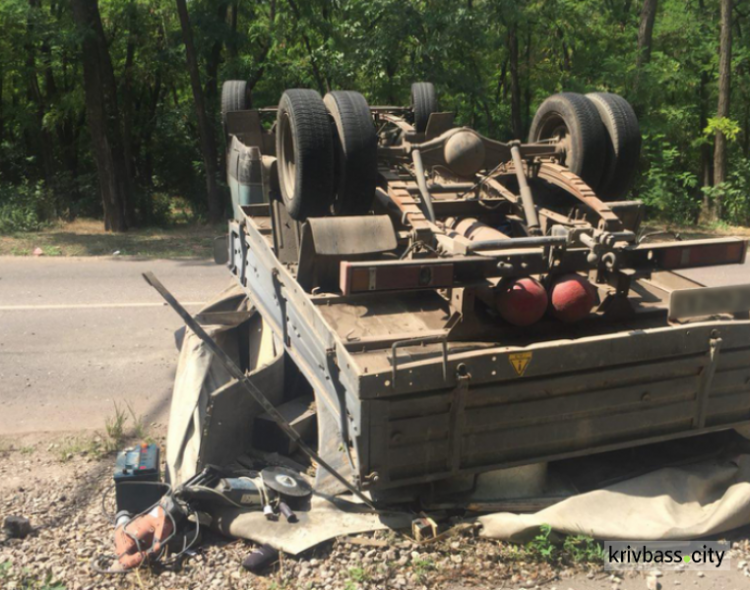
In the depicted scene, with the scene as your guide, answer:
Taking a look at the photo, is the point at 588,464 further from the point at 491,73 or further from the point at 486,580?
the point at 491,73

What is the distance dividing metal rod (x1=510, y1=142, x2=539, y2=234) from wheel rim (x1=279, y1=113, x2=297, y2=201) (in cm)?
160

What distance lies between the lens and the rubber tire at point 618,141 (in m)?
5.64

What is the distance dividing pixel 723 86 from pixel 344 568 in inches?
599

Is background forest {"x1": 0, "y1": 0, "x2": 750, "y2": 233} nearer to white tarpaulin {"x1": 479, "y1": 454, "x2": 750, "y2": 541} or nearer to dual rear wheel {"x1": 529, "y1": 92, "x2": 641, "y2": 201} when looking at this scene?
dual rear wheel {"x1": 529, "y1": 92, "x2": 641, "y2": 201}

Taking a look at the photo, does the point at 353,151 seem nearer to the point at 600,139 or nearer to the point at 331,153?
the point at 331,153

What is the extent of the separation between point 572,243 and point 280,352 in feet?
7.51

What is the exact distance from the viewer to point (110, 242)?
1357 cm

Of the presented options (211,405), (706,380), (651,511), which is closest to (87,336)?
(211,405)

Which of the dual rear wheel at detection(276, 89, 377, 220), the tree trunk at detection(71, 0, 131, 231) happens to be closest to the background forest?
the tree trunk at detection(71, 0, 131, 231)

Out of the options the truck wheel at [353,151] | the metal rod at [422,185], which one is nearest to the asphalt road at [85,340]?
the truck wheel at [353,151]

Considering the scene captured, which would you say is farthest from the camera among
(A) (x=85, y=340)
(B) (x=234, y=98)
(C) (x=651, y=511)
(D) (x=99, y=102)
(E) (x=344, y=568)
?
(D) (x=99, y=102)

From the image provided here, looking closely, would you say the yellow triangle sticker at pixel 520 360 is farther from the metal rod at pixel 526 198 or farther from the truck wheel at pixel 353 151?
the truck wheel at pixel 353 151

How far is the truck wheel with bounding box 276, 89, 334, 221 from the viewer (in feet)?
16.2

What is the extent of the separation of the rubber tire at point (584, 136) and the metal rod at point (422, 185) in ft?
3.84
